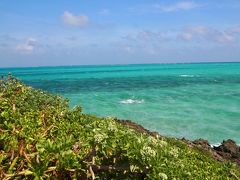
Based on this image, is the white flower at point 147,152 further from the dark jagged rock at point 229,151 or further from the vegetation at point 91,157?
the dark jagged rock at point 229,151

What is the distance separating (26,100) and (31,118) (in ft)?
4.23

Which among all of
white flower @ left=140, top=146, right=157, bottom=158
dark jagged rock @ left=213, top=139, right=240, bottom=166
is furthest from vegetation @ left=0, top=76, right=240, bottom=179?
dark jagged rock @ left=213, top=139, right=240, bottom=166

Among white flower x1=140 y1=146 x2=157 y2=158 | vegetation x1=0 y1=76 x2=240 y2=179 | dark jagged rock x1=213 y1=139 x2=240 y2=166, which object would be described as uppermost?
white flower x1=140 y1=146 x2=157 y2=158

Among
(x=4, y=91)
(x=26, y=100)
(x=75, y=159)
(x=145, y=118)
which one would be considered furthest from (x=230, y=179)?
(x=145, y=118)

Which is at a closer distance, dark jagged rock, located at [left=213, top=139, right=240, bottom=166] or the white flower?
the white flower

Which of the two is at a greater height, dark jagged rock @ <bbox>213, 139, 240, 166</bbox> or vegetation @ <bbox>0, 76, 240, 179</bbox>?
vegetation @ <bbox>0, 76, 240, 179</bbox>

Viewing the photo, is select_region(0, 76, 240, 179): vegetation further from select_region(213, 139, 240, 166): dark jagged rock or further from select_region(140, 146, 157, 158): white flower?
select_region(213, 139, 240, 166): dark jagged rock

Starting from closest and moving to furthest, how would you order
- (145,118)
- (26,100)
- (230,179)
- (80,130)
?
(230,179) < (80,130) < (26,100) < (145,118)

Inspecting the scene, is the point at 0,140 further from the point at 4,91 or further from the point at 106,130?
the point at 4,91

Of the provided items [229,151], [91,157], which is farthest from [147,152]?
[229,151]

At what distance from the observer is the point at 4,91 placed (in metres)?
7.49

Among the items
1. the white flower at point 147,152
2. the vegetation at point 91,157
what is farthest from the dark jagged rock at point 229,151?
the white flower at point 147,152

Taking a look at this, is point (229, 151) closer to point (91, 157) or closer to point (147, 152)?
point (91, 157)

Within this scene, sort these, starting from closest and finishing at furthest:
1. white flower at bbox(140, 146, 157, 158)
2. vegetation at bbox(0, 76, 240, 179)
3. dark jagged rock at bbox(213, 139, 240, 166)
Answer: white flower at bbox(140, 146, 157, 158) → vegetation at bbox(0, 76, 240, 179) → dark jagged rock at bbox(213, 139, 240, 166)
